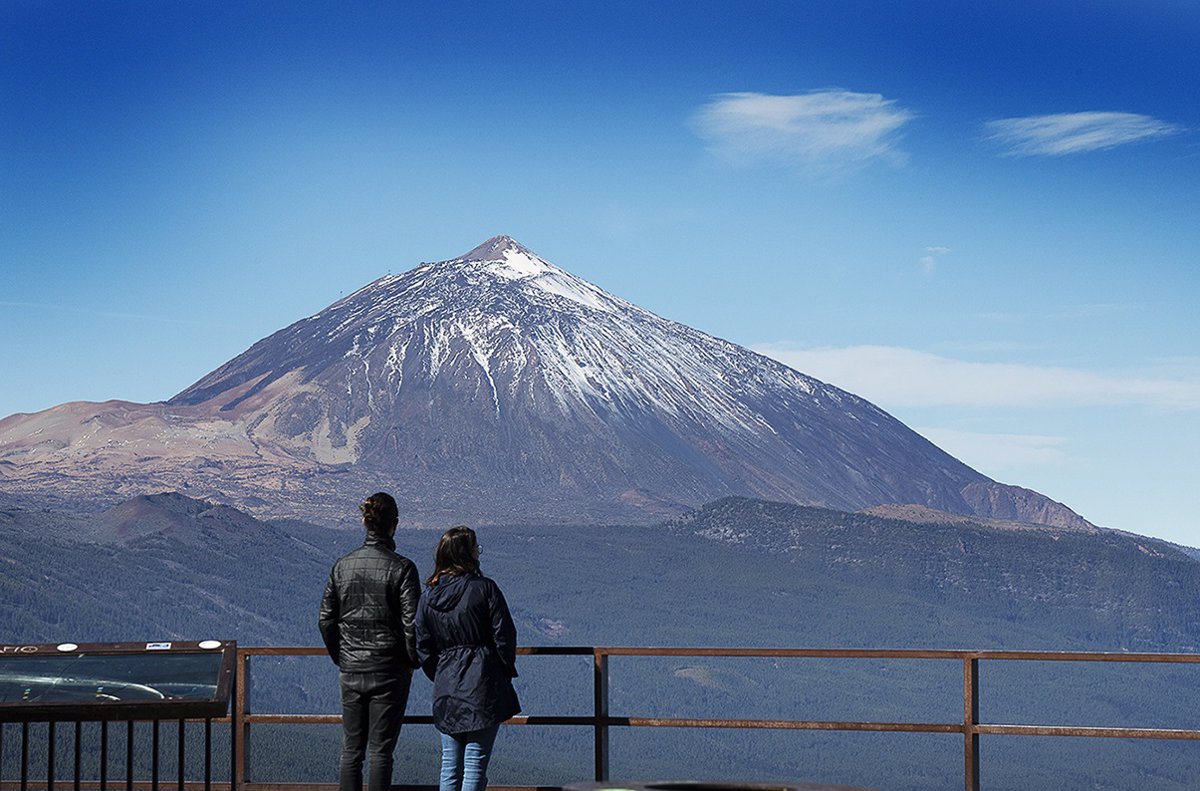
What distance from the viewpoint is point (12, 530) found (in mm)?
185625

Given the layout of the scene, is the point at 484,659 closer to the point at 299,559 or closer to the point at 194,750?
the point at 194,750

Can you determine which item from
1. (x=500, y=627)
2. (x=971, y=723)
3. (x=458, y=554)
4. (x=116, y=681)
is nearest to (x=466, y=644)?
(x=500, y=627)

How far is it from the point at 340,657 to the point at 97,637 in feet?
559

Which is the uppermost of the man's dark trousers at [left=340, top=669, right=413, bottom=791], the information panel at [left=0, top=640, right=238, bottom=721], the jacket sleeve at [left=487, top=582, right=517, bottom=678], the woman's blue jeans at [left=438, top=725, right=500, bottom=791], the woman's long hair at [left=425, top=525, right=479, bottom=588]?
the woman's long hair at [left=425, top=525, right=479, bottom=588]

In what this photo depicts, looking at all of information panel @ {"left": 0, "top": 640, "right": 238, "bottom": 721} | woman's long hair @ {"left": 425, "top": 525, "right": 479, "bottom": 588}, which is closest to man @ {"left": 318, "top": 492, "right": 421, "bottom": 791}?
woman's long hair @ {"left": 425, "top": 525, "right": 479, "bottom": 588}

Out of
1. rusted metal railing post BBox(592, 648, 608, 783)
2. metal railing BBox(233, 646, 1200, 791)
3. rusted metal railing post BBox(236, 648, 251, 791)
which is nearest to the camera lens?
metal railing BBox(233, 646, 1200, 791)

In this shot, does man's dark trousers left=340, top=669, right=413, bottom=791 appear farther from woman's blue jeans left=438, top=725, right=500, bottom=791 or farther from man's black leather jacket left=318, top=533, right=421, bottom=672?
woman's blue jeans left=438, top=725, right=500, bottom=791

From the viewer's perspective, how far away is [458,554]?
6414 mm

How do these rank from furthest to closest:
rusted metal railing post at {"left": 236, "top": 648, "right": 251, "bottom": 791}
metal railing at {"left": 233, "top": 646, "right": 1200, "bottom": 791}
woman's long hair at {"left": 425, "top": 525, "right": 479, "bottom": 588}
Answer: rusted metal railing post at {"left": 236, "top": 648, "right": 251, "bottom": 791} → metal railing at {"left": 233, "top": 646, "right": 1200, "bottom": 791} → woman's long hair at {"left": 425, "top": 525, "right": 479, "bottom": 588}

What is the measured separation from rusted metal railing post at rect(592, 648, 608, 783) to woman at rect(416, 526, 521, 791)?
586mm

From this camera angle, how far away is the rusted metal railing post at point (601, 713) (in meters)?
7.11

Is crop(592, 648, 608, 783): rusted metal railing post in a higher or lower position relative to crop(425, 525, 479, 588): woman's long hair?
lower

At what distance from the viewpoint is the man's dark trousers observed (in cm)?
654

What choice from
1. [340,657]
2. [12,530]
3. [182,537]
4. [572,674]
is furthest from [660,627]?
[340,657]
